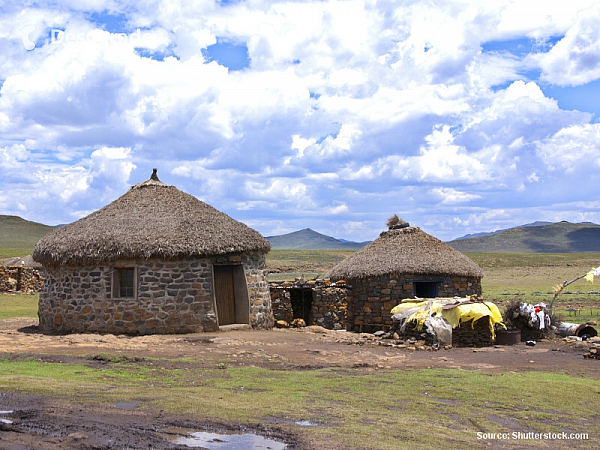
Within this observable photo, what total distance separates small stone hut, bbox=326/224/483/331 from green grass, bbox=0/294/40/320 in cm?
1201

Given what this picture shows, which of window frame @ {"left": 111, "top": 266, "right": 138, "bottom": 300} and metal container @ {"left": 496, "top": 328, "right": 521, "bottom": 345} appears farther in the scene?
metal container @ {"left": 496, "top": 328, "right": 521, "bottom": 345}

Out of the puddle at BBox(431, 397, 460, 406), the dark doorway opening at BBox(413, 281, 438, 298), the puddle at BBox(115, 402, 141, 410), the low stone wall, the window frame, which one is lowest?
the puddle at BBox(431, 397, 460, 406)

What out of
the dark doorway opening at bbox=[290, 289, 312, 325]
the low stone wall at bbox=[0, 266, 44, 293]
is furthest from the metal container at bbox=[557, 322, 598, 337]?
the low stone wall at bbox=[0, 266, 44, 293]

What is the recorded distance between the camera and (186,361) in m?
12.5

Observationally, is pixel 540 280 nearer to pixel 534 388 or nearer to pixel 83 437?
pixel 534 388

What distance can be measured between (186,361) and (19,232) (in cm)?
13669

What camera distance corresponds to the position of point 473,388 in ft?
34.6

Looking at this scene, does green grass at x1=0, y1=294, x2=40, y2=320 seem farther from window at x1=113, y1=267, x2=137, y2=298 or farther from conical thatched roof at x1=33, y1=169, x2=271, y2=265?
window at x1=113, y1=267, x2=137, y2=298

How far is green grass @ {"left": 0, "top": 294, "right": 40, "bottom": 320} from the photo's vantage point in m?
24.0

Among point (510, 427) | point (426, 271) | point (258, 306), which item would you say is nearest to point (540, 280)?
point (426, 271)

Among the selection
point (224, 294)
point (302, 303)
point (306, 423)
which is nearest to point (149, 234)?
point (224, 294)

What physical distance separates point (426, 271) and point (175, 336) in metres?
9.75

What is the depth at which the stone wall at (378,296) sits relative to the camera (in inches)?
867

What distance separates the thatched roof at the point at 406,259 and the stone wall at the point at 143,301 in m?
6.82
